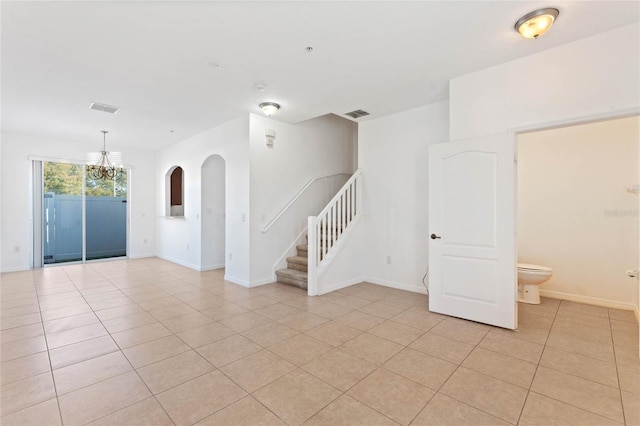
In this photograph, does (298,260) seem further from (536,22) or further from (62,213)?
(62,213)

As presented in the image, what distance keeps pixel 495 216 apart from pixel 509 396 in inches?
70.7

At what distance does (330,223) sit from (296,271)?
3.73 ft

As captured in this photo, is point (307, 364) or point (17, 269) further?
point (17, 269)

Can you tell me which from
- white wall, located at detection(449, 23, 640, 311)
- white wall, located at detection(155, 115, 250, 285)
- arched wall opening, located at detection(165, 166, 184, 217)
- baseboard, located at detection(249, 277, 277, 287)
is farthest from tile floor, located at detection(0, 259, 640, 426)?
arched wall opening, located at detection(165, 166, 184, 217)

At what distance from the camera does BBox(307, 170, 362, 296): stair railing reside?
14.5 feet

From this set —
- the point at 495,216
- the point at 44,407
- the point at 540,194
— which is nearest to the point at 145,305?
the point at 44,407

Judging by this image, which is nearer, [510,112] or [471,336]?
[471,336]

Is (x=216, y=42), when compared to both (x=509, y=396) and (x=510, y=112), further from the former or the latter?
(x=509, y=396)

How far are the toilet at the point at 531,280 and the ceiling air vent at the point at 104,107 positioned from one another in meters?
6.50

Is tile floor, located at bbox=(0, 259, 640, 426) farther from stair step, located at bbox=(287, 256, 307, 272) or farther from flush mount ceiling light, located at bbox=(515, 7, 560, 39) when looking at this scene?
flush mount ceiling light, located at bbox=(515, 7, 560, 39)

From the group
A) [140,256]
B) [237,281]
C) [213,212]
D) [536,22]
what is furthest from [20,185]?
[536,22]

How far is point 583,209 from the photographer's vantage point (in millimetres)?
4020

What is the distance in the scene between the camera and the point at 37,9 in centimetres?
230

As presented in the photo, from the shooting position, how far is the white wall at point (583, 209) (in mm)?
3756
